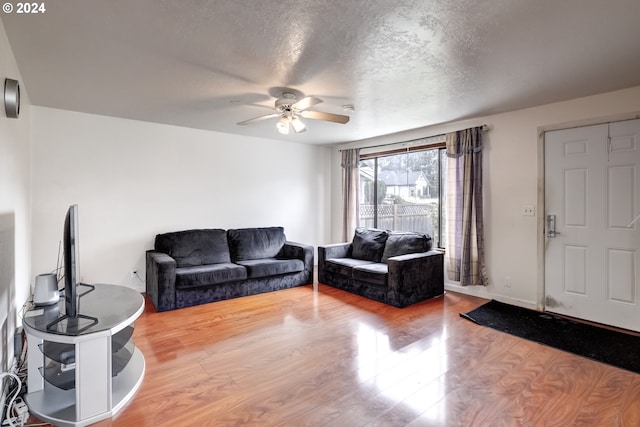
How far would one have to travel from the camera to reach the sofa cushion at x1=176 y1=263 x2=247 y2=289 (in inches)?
147

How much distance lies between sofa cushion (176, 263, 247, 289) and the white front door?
3745 millimetres

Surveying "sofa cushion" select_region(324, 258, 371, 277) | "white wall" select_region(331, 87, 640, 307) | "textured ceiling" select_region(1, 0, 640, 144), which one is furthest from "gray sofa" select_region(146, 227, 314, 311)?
"white wall" select_region(331, 87, 640, 307)

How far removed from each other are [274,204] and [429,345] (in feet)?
11.8

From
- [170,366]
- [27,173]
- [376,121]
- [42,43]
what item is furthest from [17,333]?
[376,121]

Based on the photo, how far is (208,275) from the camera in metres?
3.88

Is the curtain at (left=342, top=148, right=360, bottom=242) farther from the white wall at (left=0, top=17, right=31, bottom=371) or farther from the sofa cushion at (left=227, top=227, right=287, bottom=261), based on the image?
the white wall at (left=0, top=17, right=31, bottom=371)

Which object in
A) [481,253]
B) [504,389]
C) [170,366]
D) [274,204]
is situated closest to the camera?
[504,389]

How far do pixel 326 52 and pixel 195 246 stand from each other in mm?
3137

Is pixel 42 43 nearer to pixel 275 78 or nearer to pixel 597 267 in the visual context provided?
pixel 275 78

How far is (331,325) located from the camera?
10.6ft

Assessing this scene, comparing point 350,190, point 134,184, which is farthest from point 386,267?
point 134,184

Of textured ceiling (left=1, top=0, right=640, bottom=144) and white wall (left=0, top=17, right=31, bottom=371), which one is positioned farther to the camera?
white wall (left=0, top=17, right=31, bottom=371)

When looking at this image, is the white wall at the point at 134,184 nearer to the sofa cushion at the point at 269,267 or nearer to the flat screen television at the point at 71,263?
the sofa cushion at the point at 269,267

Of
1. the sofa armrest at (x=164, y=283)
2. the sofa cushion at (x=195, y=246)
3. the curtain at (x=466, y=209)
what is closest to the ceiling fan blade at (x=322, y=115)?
the curtain at (x=466, y=209)
